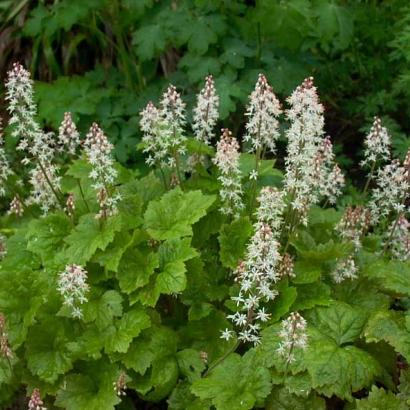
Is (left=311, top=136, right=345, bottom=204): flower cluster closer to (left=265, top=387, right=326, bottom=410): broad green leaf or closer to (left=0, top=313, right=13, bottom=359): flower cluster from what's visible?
(left=265, top=387, right=326, bottom=410): broad green leaf

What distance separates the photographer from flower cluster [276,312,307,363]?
2.84m

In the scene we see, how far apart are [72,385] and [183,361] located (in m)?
0.53

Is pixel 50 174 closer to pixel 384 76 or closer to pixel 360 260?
pixel 360 260

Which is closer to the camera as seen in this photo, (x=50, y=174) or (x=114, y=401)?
(x=114, y=401)

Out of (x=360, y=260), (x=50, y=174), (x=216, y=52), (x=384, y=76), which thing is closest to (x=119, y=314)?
(x=50, y=174)

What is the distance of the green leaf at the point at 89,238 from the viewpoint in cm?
337

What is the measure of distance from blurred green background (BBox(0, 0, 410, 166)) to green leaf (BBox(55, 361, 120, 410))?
221 cm

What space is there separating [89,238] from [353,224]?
137cm

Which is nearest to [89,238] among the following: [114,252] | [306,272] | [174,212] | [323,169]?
[114,252]

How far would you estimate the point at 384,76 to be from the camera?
5.75 metres

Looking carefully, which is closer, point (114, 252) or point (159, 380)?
point (159, 380)

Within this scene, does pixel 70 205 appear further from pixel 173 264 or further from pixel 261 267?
pixel 261 267

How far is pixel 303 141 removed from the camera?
3.29 meters

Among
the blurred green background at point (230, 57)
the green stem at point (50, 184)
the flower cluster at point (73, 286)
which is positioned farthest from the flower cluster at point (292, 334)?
the blurred green background at point (230, 57)
